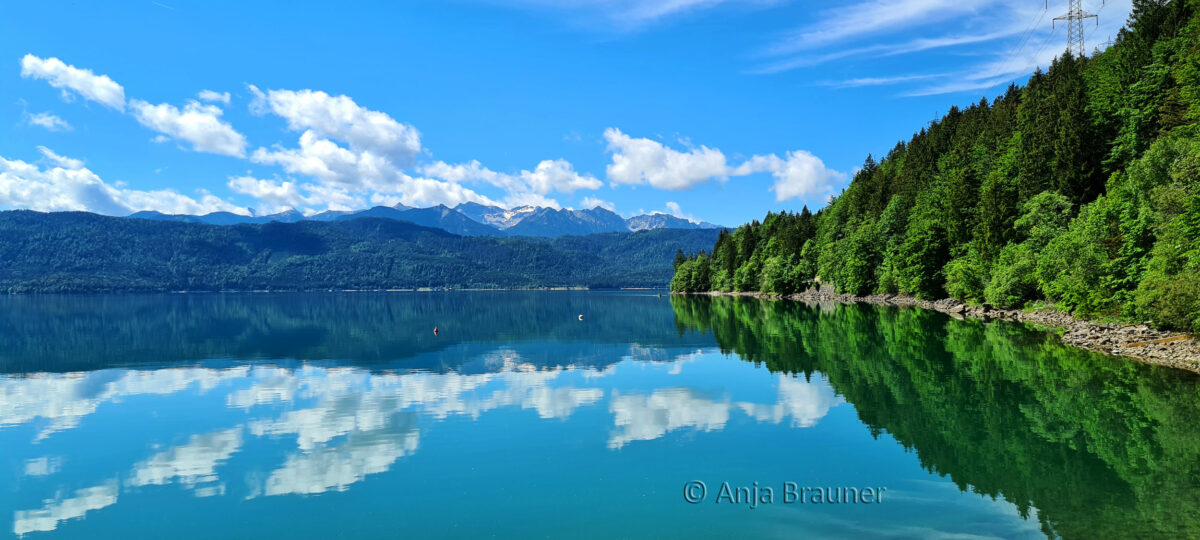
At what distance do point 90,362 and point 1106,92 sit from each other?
104148mm

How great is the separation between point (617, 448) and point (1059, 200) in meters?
71.5

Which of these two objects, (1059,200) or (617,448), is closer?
(617,448)

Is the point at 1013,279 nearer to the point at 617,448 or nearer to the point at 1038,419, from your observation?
the point at 1038,419

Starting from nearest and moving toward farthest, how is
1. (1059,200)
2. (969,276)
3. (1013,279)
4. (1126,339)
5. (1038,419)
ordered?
(1038,419) < (1126,339) < (1013,279) < (1059,200) < (969,276)

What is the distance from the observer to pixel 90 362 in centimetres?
4734

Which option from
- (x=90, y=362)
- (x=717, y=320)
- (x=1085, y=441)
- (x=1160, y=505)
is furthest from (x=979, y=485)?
(x=717, y=320)

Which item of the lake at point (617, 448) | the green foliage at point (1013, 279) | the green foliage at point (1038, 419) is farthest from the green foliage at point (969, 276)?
the lake at point (617, 448)

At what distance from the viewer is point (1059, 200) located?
2751 inches

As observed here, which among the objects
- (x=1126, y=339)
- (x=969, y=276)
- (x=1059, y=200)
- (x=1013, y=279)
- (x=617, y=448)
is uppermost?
(x=1059, y=200)

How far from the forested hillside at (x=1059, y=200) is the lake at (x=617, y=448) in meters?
11.4

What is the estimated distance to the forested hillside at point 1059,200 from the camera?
43.7 metres

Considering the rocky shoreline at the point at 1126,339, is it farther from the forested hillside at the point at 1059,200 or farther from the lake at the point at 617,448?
the lake at the point at 617,448

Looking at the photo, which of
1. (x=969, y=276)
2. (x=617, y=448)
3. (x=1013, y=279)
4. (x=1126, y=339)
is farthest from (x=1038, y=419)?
(x=969, y=276)

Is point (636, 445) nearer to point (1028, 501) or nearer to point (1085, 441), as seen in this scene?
point (1028, 501)
